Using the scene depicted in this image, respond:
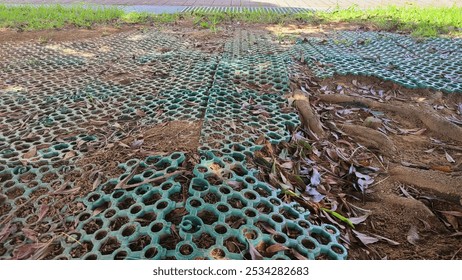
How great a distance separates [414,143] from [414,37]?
3125 mm

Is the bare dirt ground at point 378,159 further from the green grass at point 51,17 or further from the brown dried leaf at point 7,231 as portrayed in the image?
the green grass at point 51,17

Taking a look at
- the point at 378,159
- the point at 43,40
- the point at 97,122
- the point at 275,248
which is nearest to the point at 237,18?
the point at 43,40

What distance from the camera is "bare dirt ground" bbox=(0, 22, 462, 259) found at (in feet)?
5.20

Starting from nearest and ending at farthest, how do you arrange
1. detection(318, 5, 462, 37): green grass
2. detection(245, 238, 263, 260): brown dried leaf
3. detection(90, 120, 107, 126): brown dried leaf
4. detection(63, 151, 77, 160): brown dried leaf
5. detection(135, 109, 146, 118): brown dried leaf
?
detection(245, 238, 263, 260): brown dried leaf
detection(63, 151, 77, 160): brown dried leaf
detection(90, 120, 107, 126): brown dried leaf
detection(135, 109, 146, 118): brown dried leaf
detection(318, 5, 462, 37): green grass

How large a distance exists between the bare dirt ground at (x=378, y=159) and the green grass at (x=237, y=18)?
2830 mm

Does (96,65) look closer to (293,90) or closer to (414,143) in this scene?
(293,90)

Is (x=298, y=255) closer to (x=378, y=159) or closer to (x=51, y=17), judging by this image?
(x=378, y=159)

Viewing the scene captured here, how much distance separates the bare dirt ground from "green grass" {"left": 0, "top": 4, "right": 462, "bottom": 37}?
9.28 feet

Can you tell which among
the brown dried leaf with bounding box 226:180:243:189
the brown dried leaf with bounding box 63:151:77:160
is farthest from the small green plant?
the brown dried leaf with bounding box 226:180:243:189

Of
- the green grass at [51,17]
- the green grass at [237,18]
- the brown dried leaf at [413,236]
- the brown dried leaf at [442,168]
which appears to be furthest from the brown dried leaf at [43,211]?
the green grass at [51,17]

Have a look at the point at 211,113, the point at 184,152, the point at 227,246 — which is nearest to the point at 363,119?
the point at 211,113

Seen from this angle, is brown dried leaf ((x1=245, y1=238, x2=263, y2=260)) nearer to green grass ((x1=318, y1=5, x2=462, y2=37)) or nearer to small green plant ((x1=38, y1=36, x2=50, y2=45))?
small green plant ((x1=38, y1=36, x2=50, y2=45))

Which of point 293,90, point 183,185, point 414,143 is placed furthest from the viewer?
point 293,90
